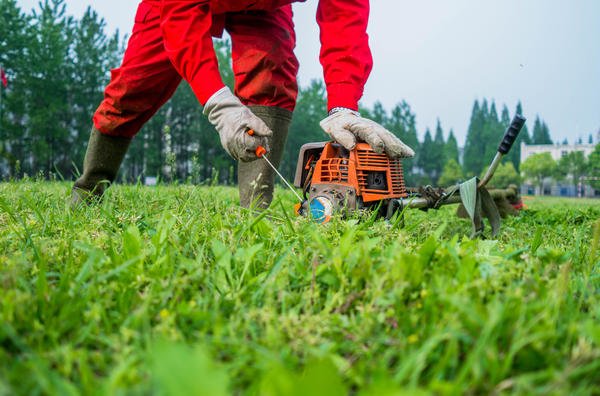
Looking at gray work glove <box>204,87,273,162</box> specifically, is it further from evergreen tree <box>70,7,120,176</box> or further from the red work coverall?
evergreen tree <box>70,7,120,176</box>

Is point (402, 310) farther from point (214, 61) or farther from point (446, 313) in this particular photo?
point (214, 61)

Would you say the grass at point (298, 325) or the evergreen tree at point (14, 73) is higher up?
the evergreen tree at point (14, 73)

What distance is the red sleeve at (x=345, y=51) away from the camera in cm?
267

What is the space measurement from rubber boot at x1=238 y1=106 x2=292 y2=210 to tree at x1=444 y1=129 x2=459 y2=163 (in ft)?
205

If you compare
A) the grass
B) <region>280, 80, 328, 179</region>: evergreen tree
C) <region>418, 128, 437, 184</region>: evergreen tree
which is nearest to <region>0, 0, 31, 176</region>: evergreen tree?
<region>280, 80, 328, 179</region>: evergreen tree

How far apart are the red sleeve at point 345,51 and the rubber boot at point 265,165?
19.1 inches

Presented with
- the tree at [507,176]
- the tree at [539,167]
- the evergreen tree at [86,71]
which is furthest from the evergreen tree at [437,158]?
the evergreen tree at [86,71]

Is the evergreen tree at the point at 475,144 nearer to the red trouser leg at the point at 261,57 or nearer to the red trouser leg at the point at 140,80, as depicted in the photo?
the red trouser leg at the point at 261,57

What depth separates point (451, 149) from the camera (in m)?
64.4

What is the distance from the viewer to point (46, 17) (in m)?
29.7

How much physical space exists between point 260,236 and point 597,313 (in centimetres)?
108

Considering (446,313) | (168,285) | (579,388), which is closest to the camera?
(579,388)

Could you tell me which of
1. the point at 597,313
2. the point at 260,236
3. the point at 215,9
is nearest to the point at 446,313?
the point at 597,313

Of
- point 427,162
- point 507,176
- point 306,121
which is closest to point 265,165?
point 306,121
